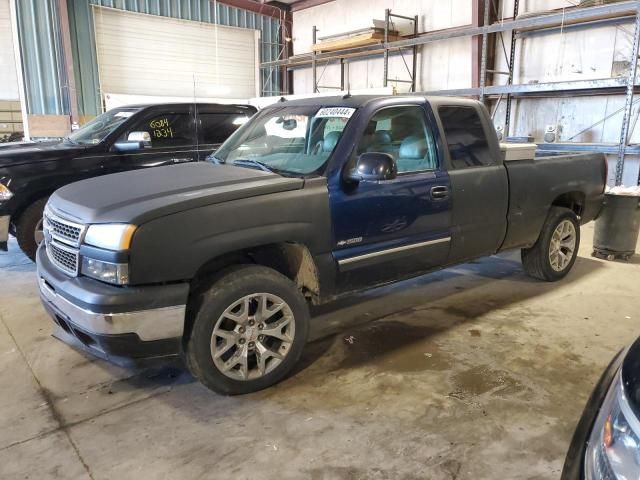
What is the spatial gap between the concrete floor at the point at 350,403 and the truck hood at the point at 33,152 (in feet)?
5.55

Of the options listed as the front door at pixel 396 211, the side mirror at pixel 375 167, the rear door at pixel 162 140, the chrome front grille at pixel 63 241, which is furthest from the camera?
the rear door at pixel 162 140

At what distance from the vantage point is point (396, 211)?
136 inches

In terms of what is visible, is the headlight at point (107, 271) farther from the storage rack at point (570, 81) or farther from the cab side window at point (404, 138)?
the storage rack at point (570, 81)

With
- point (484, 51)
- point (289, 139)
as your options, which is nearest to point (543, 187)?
point (289, 139)

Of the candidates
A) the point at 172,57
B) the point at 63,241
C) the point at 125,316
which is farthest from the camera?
the point at 172,57

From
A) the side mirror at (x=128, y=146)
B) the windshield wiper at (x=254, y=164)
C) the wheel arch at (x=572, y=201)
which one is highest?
the side mirror at (x=128, y=146)

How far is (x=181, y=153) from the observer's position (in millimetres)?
6250

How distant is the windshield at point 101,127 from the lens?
5.93 metres

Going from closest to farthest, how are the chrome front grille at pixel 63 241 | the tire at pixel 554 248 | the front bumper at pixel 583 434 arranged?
1. the front bumper at pixel 583 434
2. the chrome front grille at pixel 63 241
3. the tire at pixel 554 248

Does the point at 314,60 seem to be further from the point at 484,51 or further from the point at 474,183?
the point at 474,183

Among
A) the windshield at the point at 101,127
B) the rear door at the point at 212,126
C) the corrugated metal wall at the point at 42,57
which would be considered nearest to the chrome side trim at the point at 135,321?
the windshield at the point at 101,127

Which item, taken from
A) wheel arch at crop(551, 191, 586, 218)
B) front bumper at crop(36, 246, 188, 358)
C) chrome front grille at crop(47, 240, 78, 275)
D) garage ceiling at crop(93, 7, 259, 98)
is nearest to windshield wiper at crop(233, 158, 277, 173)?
front bumper at crop(36, 246, 188, 358)

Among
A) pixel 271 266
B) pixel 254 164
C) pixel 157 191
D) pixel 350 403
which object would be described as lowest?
pixel 350 403

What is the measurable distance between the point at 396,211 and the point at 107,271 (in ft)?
6.13
